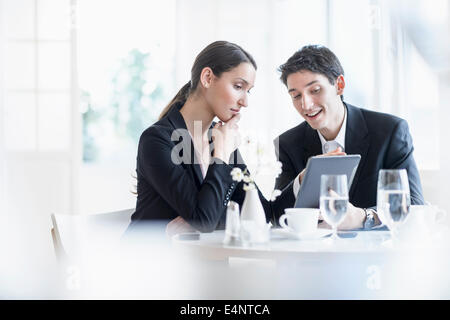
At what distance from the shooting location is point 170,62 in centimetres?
553

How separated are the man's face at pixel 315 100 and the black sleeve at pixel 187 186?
0.59m

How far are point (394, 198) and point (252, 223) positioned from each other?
0.34 m

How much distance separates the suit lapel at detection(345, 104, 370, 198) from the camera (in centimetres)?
198

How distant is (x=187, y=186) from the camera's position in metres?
1.59

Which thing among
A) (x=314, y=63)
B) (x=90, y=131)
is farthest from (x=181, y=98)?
(x=90, y=131)

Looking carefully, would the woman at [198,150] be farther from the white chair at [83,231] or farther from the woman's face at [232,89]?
the white chair at [83,231]

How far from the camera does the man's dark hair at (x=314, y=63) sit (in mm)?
2064

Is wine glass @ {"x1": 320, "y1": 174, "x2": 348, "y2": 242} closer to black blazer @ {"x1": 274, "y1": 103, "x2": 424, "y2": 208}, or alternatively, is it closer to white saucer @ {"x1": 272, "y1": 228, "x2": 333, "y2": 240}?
white saucer @ {"x1": 272, "y1": 228, "x2": 333, "y2": 240}

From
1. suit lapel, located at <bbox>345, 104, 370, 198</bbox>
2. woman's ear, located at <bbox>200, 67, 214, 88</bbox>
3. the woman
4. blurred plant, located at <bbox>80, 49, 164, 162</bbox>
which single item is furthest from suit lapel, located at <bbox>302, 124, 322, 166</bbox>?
blurred plant, located at <bbox>80, 49, 164, 162</bbox>

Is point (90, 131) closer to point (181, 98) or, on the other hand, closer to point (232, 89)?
point (181, 98)

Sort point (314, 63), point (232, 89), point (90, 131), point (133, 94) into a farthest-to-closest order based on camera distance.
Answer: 1. point (90, 131)
2. point (133, 94)
3. point (314, 63)
4. point (232, 89)

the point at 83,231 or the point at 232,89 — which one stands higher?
the point at 232,89

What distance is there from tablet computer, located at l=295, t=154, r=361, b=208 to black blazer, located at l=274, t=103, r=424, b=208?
42 cm

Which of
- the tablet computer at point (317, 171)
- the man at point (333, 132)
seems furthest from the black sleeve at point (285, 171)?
the tablet computer at point (317, 171)
